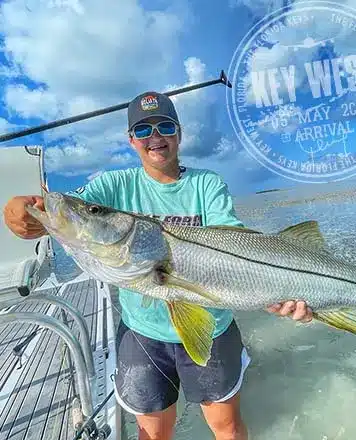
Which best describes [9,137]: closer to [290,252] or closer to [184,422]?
[184,422]

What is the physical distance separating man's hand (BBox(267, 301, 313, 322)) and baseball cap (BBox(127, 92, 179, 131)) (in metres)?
1.16

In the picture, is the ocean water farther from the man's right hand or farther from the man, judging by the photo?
the man's right hand

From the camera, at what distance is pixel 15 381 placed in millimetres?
3805

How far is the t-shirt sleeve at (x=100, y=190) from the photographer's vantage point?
2.30 metres

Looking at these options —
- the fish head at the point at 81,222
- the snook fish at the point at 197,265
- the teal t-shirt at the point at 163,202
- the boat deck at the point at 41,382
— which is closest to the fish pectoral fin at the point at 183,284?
the snook fish at the point at 197,265

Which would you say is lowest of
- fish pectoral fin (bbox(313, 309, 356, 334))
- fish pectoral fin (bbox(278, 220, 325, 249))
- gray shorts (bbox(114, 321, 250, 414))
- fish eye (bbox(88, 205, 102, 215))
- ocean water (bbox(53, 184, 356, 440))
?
ocean water (bbox(53, 184, 356, 440))

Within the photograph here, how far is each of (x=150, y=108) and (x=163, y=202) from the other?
528 millimetres

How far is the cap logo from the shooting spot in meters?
2.40

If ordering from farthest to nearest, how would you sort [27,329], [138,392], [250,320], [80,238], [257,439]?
1. [250,320]
2. [27,329]
3. [257,439]
4. [138,392]
5. [80,238]

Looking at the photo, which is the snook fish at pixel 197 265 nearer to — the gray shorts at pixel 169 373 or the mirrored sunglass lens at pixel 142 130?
the gray shorts at pixel 169 373

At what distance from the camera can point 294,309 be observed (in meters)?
2.09

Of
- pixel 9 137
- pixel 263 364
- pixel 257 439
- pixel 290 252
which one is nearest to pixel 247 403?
pixel 257 439

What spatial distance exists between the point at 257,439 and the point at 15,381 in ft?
7.03

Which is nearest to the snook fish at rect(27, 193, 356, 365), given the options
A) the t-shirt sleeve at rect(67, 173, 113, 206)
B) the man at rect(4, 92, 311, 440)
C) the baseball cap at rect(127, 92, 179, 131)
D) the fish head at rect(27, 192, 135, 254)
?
the fish head at rect(27, 192, 135, 254)
